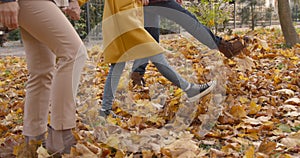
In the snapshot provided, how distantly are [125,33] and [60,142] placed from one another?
99cm

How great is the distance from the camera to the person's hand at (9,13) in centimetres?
193

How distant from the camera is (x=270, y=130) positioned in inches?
109

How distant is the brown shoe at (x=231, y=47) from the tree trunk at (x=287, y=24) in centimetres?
379

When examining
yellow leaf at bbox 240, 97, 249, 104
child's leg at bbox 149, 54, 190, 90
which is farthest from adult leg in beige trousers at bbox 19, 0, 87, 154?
yellow leaf at bbox 240, 97, 249, 104

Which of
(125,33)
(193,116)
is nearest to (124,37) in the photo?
(125,33)

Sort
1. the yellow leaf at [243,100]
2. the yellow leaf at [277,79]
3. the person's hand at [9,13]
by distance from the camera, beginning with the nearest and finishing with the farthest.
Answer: the person's hand at [9,13] → the yellow leaf at [243,100] → the yellow leaf at [277,79]

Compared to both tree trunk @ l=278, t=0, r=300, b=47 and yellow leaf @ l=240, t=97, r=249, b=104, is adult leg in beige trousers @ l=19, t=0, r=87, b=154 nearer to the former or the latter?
yellow leaf @ l=240, t=97, r=249, b=104

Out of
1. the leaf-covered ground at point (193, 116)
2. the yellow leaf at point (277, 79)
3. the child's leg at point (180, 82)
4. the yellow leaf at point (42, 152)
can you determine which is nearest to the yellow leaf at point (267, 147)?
the leaf-covered ground at point (193, 116)

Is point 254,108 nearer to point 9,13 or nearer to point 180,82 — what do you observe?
point 180,82

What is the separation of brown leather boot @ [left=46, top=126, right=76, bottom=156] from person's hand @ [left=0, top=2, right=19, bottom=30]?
666 millimetres

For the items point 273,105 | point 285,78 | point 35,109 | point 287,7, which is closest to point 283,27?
point 287,7

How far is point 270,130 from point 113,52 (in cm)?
127

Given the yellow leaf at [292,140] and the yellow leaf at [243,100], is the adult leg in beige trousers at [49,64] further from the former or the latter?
the yellow leaf at [243,100]

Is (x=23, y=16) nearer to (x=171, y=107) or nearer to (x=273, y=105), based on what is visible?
(x=171, y=107)
